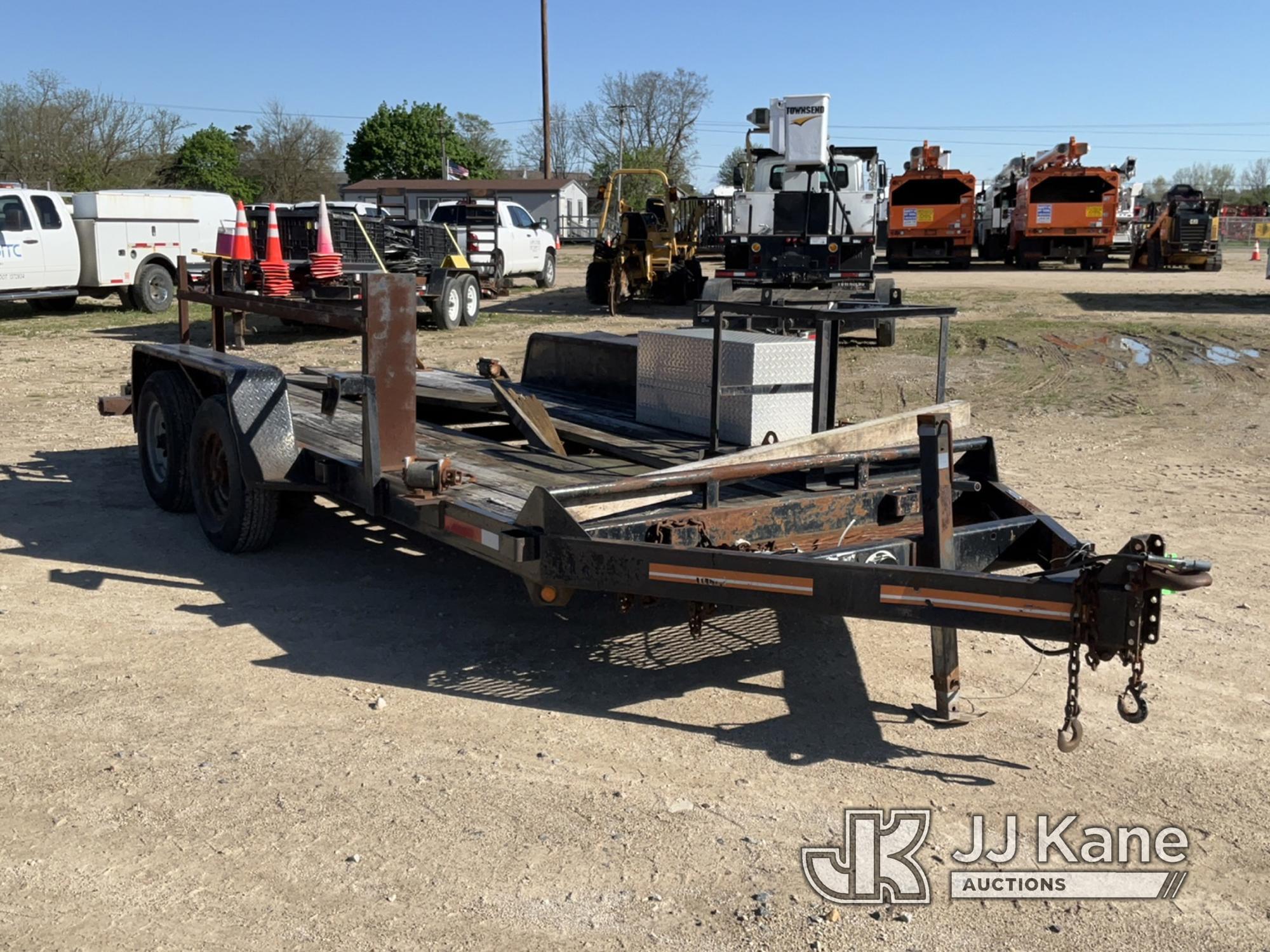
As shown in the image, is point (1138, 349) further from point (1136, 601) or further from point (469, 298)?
point (1136, 601)

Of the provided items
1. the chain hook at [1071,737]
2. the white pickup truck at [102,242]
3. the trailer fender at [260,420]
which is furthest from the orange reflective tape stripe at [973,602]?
the white pickup truck at [102,242]

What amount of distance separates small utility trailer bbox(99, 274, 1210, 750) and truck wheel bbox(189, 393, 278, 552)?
1cm

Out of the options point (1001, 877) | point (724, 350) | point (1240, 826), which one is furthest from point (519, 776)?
Result: point (724, 350)

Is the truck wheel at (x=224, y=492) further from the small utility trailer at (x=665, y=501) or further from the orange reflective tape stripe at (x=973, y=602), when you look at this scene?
the orange reflective tape stripe at (x=973, y=602)

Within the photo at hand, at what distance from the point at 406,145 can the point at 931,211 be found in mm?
46334

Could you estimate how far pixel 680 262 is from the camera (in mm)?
21125

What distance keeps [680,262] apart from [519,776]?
18.0m

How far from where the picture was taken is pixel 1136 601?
11.1ft

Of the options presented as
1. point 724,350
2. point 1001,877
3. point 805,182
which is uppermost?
point 805,182

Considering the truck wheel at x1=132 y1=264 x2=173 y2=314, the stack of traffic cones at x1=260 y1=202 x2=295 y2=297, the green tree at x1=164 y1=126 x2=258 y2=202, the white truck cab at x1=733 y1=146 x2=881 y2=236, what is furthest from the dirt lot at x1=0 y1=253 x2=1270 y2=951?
the green tree at x1=164 y1=126 x2=258 y2=202

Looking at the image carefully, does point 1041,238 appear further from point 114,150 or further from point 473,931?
point 114,150

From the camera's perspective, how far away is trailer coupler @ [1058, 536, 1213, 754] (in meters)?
3.27

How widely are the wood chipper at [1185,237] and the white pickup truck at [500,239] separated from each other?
15817 mm

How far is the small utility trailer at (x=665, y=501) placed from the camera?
359 centimetres
